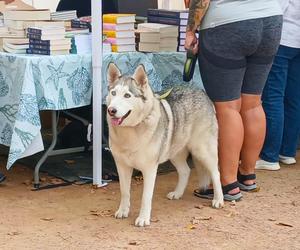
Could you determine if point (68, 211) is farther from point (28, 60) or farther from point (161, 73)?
point (161, 73)

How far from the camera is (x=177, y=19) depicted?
15.2 ft

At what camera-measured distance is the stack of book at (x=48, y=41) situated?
412cm

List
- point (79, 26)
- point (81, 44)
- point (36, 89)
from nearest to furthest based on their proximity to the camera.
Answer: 1. point (36, 89)
2. point (81, 44)
3. point (79, 26)

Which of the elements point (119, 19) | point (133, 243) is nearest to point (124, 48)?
point (119, 19)

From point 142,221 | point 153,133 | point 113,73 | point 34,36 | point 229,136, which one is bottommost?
point 142,221

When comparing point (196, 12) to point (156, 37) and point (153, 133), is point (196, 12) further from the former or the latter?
point (153, 133)

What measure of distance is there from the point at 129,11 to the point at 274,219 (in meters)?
2.75

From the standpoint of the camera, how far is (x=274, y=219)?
12.6 ft

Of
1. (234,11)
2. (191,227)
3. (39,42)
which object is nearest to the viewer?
(191,227)

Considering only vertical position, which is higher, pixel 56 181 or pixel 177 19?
pixel 177 19

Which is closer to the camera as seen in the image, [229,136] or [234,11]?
[234,11]

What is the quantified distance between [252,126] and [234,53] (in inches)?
23.8

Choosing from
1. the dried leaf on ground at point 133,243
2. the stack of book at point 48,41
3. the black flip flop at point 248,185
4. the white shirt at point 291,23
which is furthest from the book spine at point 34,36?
the white shirt at point 291,23

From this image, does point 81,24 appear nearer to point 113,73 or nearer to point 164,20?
point 164,20
